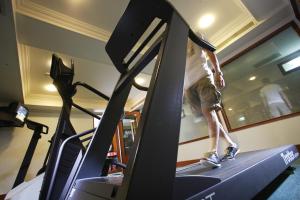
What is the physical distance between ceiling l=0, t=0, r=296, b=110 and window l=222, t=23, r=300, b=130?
44 cm

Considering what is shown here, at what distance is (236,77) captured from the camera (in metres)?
3.33

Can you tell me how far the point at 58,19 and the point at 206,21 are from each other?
250 cm

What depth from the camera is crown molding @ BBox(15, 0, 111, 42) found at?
2.12 m

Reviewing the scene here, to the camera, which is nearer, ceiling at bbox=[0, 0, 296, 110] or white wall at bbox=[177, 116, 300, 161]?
ceiling at bbox=[0, 0, 296, 110]

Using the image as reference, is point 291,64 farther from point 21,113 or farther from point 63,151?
point 21,113

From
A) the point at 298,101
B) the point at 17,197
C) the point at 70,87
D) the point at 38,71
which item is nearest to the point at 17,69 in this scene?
the point at 38,71

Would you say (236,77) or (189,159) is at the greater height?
(236,77)

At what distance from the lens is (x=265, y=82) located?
2.88 metres

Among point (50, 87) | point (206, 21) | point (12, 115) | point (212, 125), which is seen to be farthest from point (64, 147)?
point (50, 87)

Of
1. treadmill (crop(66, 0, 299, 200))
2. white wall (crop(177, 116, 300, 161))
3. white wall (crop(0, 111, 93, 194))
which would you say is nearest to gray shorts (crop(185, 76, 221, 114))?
treadmill (crop(66, 0, 299, 200))

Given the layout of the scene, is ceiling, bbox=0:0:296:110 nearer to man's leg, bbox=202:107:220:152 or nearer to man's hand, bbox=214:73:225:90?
man's hand, bbox=214:73:225:90

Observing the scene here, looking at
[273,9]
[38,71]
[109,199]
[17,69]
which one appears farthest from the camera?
[38,71]

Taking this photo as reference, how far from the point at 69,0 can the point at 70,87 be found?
4.83ft

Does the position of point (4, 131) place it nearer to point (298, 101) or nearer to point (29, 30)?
point (29, 30)
